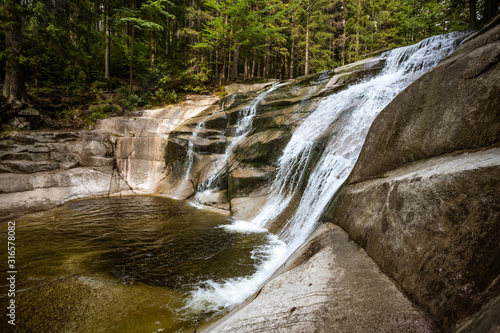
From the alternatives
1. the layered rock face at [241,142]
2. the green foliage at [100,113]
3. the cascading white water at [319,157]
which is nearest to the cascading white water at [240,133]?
the layered rock face at [241,142]

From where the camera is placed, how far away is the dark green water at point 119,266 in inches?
128

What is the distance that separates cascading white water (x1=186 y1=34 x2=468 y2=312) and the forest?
4100 millimetres

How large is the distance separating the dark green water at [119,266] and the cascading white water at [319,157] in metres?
0.44

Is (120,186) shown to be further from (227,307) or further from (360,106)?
(360,106)

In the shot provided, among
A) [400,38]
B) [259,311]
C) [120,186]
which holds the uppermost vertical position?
[400,38]

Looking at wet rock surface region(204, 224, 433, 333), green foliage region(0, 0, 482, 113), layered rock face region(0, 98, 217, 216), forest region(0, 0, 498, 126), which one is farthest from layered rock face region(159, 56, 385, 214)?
green foliage region(0, 0, 482, 113)

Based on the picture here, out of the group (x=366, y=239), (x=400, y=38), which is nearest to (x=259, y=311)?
(x=366, y=239)

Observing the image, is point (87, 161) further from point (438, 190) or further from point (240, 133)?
point (438, 190)

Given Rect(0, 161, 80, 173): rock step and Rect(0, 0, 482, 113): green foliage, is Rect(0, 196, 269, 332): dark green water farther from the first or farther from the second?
Rect(0, 0, 482, 113): green foliage

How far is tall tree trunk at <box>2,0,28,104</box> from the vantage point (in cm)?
1148

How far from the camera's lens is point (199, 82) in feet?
59.0

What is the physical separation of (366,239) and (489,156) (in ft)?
5.10

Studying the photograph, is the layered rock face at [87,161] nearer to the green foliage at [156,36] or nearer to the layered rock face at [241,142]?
the layered rock face at [241,142]

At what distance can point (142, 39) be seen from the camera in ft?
75.7
